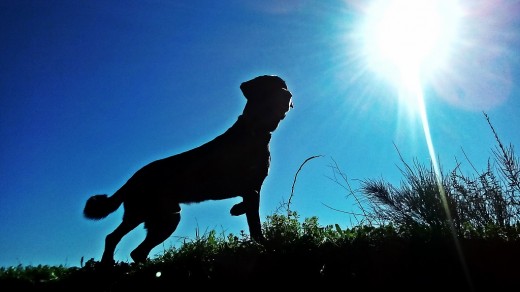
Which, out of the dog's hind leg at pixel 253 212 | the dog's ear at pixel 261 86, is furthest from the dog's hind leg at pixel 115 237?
the dog's ear at pixel 261 86

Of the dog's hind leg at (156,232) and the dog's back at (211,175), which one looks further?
the dog's back at (211,175)

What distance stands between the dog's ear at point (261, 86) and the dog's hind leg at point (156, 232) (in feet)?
6.40

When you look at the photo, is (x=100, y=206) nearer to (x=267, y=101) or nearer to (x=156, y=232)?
(x=156, y=232)

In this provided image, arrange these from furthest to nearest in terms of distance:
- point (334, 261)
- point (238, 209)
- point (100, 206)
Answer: point (100, 206) < point (238, 209) < point (334, 261)

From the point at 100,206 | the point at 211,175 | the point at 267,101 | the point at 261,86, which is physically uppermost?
the point at 261,86

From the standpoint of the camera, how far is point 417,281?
3354mm

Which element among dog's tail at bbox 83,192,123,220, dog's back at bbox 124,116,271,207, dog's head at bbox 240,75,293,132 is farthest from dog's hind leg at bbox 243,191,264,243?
dog's tail at bbox 83,192,123,220

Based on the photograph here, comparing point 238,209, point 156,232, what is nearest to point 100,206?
point 156,232

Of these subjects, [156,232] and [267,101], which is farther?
[267,101]

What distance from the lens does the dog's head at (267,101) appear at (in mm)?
5434

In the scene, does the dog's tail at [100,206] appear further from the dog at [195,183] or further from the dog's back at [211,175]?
the dog's back at [211,175]

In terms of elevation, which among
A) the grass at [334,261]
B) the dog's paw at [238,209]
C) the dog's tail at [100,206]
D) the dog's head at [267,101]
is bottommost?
the grass at [334,261]

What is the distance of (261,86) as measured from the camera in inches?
223

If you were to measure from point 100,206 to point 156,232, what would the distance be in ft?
2.96
